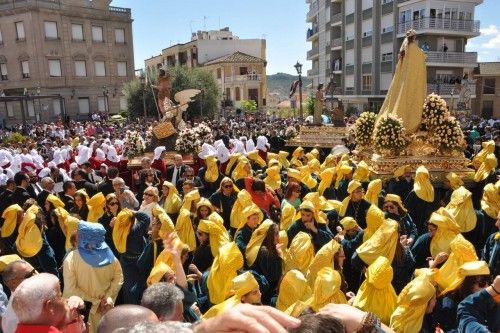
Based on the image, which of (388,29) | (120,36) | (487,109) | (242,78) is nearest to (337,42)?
(388,29)

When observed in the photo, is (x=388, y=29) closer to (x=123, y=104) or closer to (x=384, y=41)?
(x=384, y=41)

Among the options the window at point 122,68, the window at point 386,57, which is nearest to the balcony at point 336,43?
the window at point 386,57

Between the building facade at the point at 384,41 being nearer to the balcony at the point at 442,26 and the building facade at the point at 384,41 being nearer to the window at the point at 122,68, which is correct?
the balcony at the point at 442,26

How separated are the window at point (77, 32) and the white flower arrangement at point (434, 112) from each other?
126 feet

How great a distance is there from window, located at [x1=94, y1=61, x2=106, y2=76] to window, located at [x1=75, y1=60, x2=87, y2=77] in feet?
3.69

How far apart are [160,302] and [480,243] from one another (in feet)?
16.6

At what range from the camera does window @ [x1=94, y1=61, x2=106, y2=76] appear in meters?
42.9

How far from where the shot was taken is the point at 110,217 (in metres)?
6.20

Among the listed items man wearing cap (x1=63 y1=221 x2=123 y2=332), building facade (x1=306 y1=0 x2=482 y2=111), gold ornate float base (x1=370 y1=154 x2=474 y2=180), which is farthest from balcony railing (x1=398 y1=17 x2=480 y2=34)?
man wearing cap (x1=63 y1=221 x2=123 y2=332)

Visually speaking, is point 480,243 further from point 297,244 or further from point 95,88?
point 95,88

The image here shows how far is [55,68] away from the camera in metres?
40.1

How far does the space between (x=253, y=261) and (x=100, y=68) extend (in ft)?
139

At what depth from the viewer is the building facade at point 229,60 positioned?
55469 mm

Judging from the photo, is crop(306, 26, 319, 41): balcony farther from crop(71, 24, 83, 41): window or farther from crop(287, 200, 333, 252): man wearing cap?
crop(287, 200, 333, 252): man wearing cap
